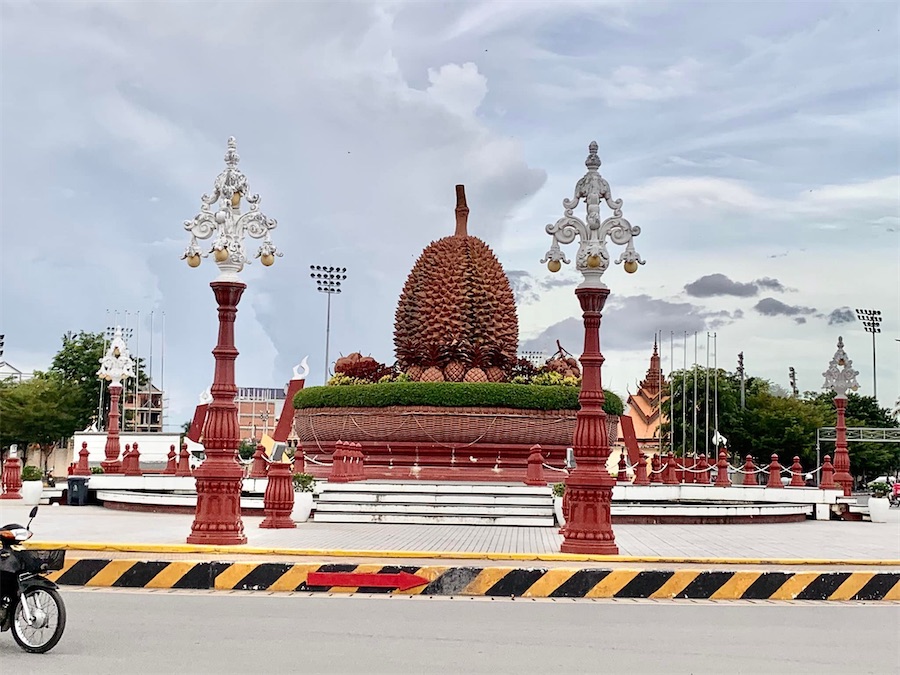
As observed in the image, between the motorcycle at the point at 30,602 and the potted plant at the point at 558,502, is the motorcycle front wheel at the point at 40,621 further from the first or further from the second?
the potted plant at the point at 558,502

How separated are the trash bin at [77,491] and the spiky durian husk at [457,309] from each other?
29.9ft

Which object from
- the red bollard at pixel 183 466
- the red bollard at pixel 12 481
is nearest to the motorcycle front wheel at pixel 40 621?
the red bollard at pixel 183 466

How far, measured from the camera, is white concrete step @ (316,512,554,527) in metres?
19.8

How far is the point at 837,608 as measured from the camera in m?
10.9

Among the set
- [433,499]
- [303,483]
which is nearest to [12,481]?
[303,483]

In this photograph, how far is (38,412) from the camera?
55.4 m

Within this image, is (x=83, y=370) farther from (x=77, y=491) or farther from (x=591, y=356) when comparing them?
(x=591, y=356)

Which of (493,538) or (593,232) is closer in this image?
(593,232)

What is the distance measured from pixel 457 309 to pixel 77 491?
1077 cm

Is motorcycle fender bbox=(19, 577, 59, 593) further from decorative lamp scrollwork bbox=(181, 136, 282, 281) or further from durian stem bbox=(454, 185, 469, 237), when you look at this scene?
durian stem bbox=(454, 185, 469, 237)

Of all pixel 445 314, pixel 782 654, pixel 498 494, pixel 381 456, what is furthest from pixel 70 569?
pixel 445 314

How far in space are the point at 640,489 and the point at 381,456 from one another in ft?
23.2

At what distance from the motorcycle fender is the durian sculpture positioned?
72.4ft

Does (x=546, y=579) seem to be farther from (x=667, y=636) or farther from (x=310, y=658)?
(x=310, y=658)
